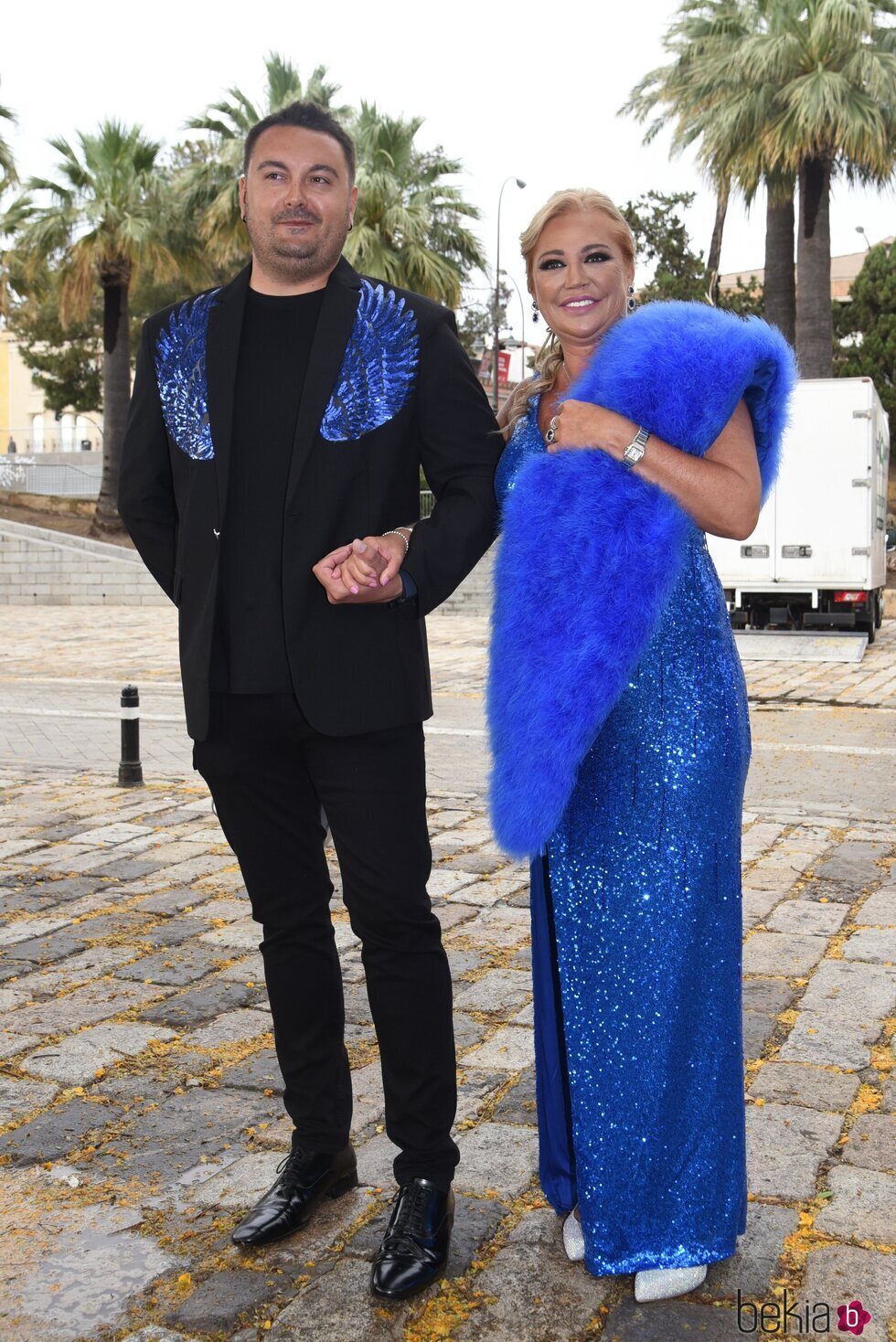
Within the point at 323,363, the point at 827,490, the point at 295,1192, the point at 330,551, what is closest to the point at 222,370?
the point at 323,363

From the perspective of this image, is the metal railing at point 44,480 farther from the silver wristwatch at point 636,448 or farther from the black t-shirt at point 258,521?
the silver wristwatch at point 636,448

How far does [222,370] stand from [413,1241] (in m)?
1.81

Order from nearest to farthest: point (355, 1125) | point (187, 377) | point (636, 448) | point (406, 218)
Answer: point (636, 448)
point (187, 377)
point (355, 1125)
point (406, 218)

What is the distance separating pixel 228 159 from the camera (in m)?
27.0

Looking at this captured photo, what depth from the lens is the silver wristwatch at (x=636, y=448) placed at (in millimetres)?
2615

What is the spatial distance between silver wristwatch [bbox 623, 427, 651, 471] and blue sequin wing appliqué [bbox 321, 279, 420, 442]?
52 centimetres

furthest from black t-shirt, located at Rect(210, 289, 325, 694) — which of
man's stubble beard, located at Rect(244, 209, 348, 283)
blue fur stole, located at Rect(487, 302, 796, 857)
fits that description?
blue fur stole, located at Rect(487, 302, 796, 857)

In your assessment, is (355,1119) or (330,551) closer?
(330,551)

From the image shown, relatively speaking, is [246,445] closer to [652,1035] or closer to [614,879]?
[614,879]

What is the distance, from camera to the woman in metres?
2.63

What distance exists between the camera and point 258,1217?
9.71ft

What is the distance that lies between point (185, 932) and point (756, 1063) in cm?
231

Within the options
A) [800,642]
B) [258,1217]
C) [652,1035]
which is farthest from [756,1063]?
[800,642]

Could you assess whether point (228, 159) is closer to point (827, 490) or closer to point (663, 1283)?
point (827, 490)
